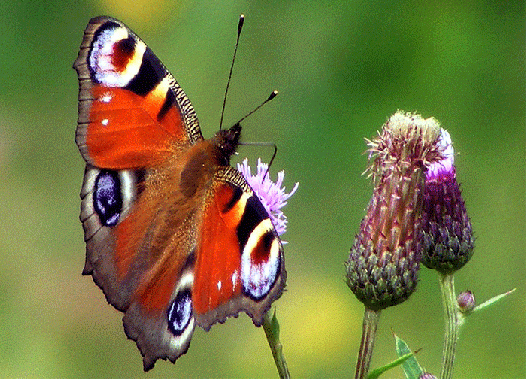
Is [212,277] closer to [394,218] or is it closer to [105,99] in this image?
[394,218]

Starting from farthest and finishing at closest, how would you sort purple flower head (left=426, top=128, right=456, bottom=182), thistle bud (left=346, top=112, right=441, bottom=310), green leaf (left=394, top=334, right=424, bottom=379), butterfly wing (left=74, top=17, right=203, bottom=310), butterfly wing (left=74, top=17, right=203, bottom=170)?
purple flower head (left=426, top=128, right=456, bottom=182) → butterfly wing (left=74, top=17, right=203, bottom=170) → butterfly wing (left=74, top=17, right=203, bottom=310) → thistle bud (left=346, top=112, right=441, bottom=310) → green leaf (left=394, top=334, right=424, bottom=379)

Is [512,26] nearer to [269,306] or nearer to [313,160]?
[313,160]

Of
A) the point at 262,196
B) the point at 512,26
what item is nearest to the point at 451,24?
the point at 512,26

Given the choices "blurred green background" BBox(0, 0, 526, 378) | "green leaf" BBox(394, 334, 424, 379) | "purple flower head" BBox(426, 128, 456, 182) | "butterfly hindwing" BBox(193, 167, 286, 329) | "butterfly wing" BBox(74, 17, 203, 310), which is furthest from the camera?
"blurred green background" BBox(0, 0, 526, 378)

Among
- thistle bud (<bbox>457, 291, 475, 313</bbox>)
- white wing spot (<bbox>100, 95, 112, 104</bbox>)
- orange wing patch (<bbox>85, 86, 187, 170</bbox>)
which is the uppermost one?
white wing spot (<bbox>100, 95, 112, 104</bbox>)

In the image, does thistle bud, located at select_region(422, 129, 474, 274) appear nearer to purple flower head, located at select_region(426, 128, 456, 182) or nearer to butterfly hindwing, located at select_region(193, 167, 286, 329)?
purple flower head, located at select_region(426, 128, 456, 182)

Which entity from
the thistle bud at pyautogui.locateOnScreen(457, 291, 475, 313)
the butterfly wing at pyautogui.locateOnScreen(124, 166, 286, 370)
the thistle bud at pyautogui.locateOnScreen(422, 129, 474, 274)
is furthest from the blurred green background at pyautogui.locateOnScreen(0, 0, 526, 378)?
the butterfly wing at pyautogui.locateOnScreen(124, 166, 286, 370)

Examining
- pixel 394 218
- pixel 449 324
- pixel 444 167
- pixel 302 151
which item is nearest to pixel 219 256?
pixel 394 218
